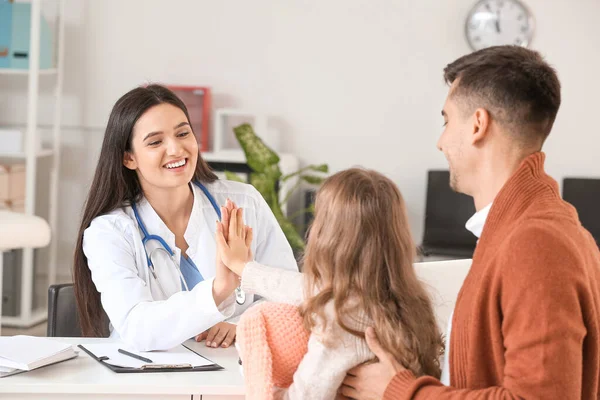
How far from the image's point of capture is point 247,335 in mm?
1712

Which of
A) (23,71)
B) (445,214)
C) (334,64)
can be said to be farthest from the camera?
(334,64)

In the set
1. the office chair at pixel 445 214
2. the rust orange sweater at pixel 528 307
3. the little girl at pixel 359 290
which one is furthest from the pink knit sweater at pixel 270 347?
the office chair at pixel 445 214

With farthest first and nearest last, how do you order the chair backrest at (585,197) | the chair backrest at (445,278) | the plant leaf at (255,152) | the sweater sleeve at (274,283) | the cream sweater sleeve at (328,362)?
the chair backrest at (585,197) < the plant leaf at (255,152) < the chair backrest at (445,278) < the sweater sleeve at (274,283) < the cream sweater sleeve at (328,362)

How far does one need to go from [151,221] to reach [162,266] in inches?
5.5

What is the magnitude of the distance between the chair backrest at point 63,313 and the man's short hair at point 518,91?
1492 millimetres

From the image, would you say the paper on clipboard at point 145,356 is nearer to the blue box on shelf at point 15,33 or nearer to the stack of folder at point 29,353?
the stack of folder at point 29,353

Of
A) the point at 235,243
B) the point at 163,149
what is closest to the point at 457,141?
the point at 235,243

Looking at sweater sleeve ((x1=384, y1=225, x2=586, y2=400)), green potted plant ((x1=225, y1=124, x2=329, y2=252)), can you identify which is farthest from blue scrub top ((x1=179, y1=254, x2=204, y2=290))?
green potted plant ((x1=225, y1=124, x2=329, y2=252))

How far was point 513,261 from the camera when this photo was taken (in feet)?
4.28

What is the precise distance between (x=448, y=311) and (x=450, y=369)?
906 millimetres

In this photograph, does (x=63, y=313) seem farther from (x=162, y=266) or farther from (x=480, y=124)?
(x=480, y=124)

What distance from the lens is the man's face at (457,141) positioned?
1.47 metres

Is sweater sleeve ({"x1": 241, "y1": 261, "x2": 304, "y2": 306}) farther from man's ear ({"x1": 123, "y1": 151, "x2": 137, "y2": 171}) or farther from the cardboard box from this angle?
the cardboard box

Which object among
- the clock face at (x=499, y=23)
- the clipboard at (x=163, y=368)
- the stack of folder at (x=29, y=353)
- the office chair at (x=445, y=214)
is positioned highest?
the clock face at (x=499, y=23)
